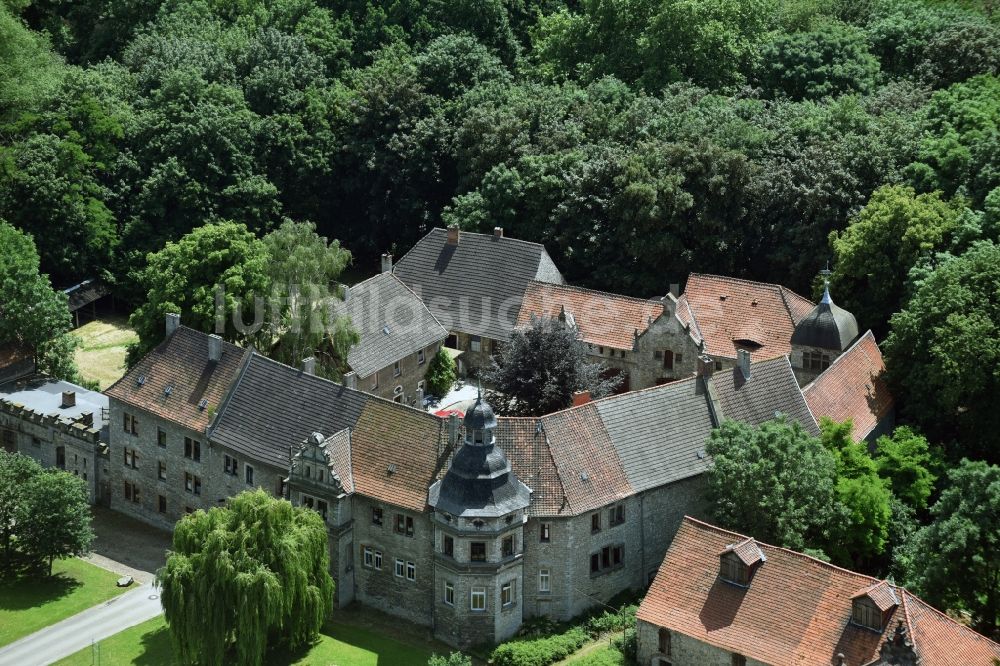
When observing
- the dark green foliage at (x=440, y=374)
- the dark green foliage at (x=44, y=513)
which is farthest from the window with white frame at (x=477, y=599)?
the dark green foliage at (x=440, y=374)

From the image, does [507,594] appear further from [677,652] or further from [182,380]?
[182,380]

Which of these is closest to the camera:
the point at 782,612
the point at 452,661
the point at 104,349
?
the point at 452,661

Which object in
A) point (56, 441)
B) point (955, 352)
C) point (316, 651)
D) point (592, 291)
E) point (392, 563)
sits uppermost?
point (955, 352)

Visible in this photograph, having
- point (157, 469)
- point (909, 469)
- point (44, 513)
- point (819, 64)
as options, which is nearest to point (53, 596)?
point (44, 513)

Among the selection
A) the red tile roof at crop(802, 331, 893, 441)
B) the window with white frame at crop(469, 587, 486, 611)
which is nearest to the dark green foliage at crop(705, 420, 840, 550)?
the red tile roof at crop(802, 331, 893, 441)

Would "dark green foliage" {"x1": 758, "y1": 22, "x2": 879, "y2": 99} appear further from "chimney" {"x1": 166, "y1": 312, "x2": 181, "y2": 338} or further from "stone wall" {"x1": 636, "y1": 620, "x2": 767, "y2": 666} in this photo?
"stone wall" {"x1": 636, "y1": 620, "x2": 767, "y2": 666}

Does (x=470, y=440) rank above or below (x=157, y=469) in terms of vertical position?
above
